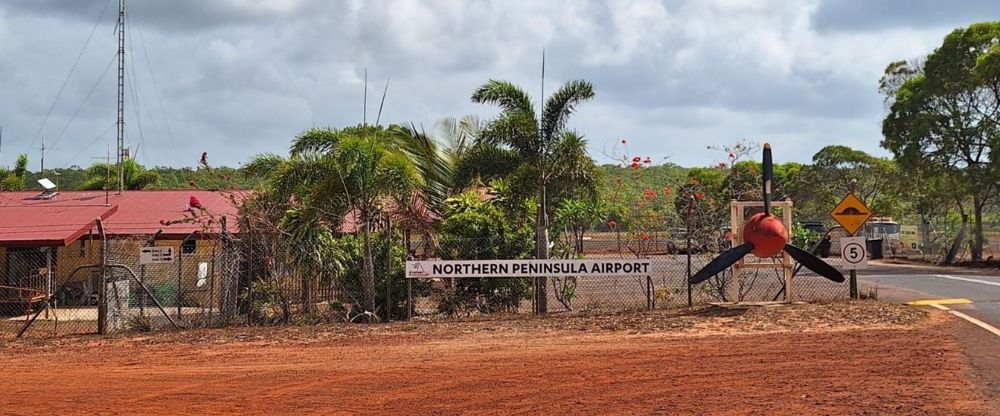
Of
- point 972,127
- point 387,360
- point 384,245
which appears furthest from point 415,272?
point 972,127

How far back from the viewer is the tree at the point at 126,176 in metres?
33.6

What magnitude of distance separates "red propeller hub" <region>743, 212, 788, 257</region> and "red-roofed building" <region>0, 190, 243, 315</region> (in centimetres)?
981

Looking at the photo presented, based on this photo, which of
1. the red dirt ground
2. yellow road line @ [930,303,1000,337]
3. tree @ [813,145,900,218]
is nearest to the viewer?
the red dirt ground

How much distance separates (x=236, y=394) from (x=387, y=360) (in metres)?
2.39

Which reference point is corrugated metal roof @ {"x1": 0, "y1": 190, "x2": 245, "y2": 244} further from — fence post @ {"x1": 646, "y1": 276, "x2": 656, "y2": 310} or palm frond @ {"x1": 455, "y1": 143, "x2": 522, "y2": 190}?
fence post @ {"x1": 646, "y1": 276, "x2": 656, "y2": 310}

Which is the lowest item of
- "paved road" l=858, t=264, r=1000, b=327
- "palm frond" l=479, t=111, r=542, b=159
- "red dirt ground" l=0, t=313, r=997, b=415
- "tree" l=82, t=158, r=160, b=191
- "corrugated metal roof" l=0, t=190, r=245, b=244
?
"red dirt ground" l=0, t=313, r=997, b=415

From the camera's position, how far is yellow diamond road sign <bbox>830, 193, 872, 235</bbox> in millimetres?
15711

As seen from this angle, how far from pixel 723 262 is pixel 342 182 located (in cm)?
666

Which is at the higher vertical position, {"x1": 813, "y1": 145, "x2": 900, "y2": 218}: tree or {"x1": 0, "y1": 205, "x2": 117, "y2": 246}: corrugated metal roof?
{"x1": 813, "y1": 145, "x2": 900, "y2": 218}: tree

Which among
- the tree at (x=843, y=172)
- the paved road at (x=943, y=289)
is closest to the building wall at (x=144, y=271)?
the paved road at (x=943, y=289)

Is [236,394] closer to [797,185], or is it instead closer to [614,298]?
[614,298]

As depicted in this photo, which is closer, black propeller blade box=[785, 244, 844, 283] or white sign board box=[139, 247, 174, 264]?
white sign board box=[139, 247, 174, 264]

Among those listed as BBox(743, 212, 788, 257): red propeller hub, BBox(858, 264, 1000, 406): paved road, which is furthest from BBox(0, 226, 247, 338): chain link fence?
BBox(858, 264, 1000, 406): paved road

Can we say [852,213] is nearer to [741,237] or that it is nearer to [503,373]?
[741,237]
